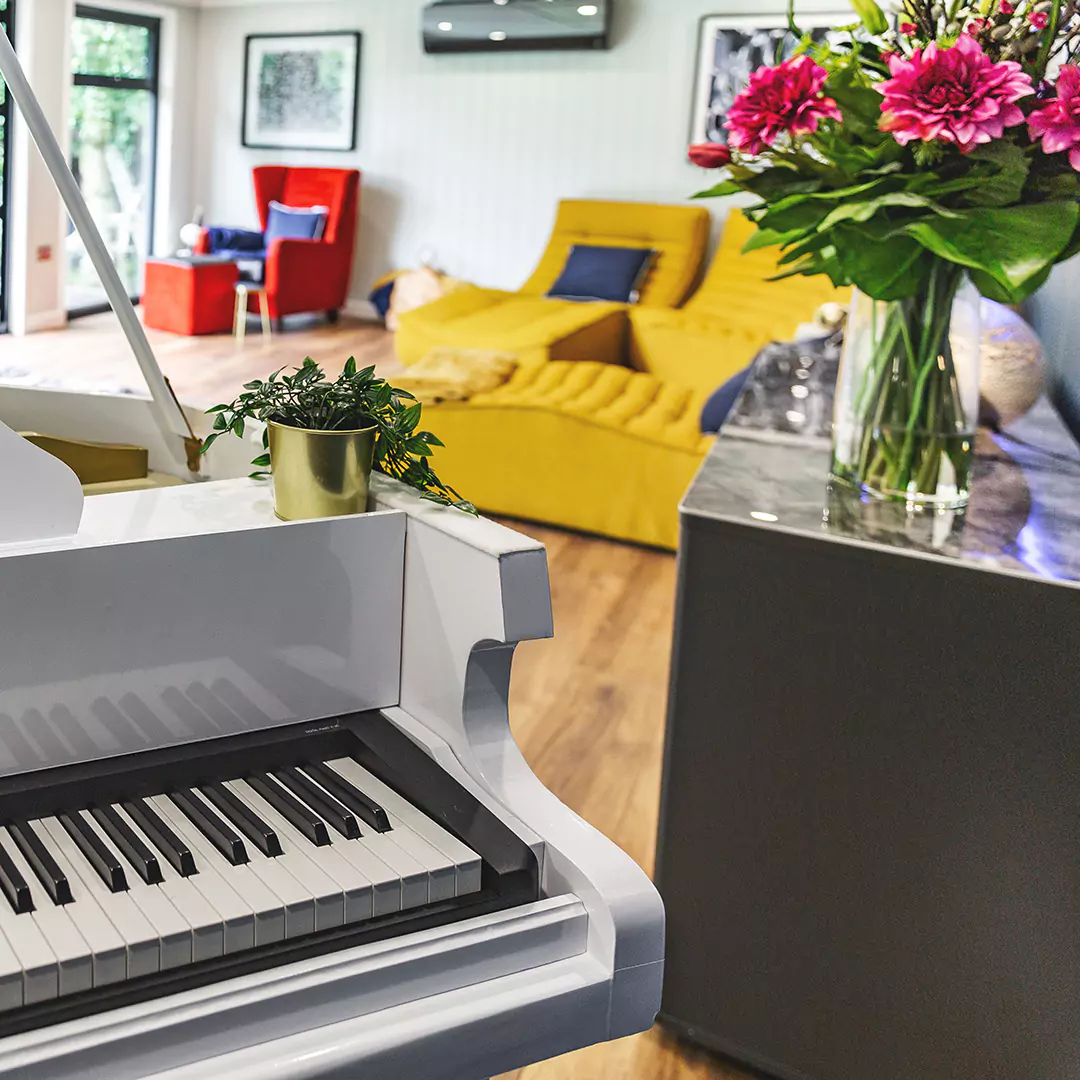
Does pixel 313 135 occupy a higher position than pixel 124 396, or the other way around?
pixel 313 135

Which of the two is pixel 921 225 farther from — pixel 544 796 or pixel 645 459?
pixel 645 459

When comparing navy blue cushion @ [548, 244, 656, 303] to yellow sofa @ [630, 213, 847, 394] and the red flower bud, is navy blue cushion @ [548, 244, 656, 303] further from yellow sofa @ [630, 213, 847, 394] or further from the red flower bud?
the red flower bud

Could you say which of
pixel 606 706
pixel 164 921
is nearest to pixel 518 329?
pixel 606 706

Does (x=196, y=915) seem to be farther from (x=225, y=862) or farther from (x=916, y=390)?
(x=916, y=390)

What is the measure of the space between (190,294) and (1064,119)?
679 centimetres

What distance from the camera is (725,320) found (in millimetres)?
6418

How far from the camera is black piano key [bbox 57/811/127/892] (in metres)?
0.89

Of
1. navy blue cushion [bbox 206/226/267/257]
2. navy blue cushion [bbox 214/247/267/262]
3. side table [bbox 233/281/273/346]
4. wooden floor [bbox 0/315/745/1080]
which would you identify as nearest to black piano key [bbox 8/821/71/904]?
wooden floor [bbox 0/315/745/1080]

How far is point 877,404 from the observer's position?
1641 mm

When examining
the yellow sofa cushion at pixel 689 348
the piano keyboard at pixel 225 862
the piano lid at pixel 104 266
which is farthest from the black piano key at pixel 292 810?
the yellow sofa cushion at pixel 689 348

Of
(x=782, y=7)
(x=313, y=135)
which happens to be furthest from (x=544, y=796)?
(x=313, y=135)

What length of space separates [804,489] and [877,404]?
17 cm

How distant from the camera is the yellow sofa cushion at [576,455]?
402cm

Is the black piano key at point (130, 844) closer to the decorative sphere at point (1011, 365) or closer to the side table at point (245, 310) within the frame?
the decorative sphere at point (1011, 365)
